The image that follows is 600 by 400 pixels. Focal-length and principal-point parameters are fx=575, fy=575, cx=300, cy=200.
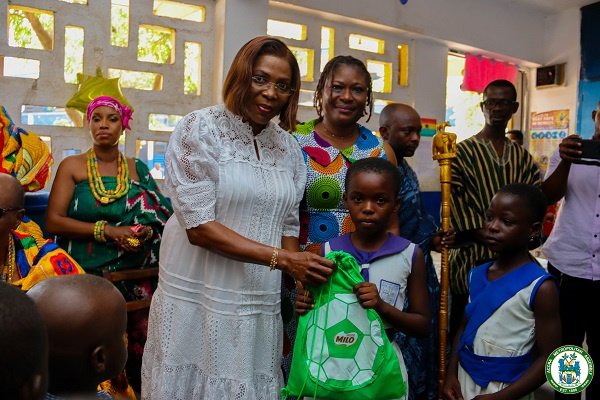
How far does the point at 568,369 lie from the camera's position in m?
2.31

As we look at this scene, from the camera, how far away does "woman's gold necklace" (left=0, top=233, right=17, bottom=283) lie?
234cm

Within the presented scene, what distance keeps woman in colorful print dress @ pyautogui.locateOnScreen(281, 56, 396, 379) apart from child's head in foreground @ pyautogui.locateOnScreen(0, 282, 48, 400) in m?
1.62

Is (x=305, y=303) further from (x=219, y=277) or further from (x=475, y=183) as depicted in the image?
(x=475, y=183)

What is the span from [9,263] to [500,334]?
6.60 ft

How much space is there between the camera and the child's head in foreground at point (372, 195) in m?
2.20

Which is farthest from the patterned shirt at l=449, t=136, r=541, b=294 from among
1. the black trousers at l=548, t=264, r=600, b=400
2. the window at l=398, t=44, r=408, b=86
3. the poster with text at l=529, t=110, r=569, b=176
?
the poster with text at l=529, t=110, r=569, b=176

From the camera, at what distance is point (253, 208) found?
2158 mm

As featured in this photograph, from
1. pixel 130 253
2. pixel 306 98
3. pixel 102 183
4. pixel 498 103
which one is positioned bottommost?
pixel 130 253

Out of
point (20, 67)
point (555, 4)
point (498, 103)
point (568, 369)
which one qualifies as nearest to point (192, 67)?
point (20, 67)

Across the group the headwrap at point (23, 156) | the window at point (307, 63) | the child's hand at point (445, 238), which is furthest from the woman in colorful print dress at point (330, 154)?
the window at point (307, 63)

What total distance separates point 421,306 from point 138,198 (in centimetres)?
179

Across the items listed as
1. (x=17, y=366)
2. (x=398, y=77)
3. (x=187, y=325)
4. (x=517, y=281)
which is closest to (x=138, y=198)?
(x=187, y=325)

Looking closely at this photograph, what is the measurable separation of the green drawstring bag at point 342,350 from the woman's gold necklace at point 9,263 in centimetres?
125

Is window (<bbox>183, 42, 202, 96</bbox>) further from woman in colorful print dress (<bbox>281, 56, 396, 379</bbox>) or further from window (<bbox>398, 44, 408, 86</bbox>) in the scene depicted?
window (<bbox>398, 44, 408, 86</bbox>)
